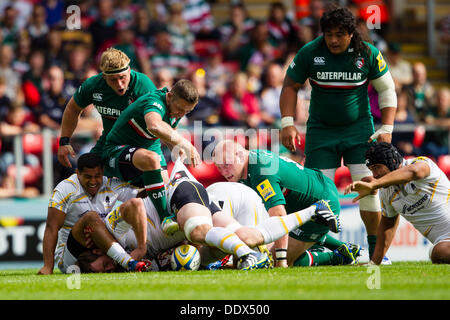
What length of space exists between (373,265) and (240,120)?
18.7 ft

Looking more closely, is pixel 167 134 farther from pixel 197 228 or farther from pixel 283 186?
pixel 283 186

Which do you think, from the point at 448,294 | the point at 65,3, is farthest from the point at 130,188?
the point at 65,3

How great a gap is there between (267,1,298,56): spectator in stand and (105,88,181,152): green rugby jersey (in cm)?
711

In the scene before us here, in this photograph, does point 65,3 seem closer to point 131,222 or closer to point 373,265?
point 131,222

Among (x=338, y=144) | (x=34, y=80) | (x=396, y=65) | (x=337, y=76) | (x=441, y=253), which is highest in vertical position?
(x=396, y=65)

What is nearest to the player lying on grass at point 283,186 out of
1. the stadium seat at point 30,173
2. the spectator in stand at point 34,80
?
the stadium seat at point 30,173

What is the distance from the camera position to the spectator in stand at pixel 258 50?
48.0 ft

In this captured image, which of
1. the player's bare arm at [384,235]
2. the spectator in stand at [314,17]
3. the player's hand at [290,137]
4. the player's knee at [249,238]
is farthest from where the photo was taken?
the spectator in stand at [314,17]

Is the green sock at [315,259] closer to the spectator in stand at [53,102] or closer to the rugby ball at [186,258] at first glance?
the rugby ball at [186,258]

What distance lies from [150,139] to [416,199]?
2.82 metres

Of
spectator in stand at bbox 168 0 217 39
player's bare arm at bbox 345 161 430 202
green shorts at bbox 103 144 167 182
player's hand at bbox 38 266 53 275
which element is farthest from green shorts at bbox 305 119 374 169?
spectator in stand at bbox 168 0 217 39

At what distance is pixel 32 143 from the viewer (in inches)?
447

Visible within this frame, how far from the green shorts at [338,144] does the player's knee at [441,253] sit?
1237 mm

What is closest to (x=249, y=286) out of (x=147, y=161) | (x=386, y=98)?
(x=147, y=161)
